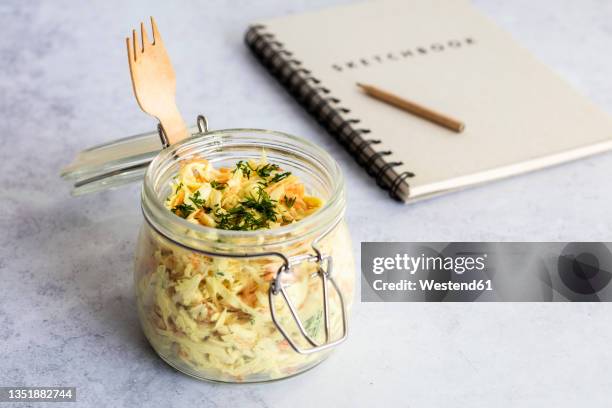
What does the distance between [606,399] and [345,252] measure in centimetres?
32

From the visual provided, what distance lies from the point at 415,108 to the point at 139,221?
1.52 feet

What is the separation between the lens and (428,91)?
1371mm

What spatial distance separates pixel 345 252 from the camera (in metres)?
0.90

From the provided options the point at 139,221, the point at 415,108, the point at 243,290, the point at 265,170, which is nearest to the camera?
the point at 243,290

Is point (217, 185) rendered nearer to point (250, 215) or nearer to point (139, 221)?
point (250, 215)

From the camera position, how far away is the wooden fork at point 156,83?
38.6 inches

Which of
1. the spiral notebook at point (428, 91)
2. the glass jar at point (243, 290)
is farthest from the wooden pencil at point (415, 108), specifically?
the glass jar at point (243, 290)

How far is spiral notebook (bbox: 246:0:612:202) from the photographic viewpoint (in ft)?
4.00

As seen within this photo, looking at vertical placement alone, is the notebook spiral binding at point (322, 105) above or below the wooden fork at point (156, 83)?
below

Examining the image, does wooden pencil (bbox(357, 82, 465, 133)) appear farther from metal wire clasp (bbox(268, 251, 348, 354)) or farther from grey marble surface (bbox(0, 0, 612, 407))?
metal wire clasp (bbox(268, 251, 348, 354))

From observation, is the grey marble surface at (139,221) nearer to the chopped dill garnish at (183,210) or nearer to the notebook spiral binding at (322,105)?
the notebook spiral binding at (322,105)

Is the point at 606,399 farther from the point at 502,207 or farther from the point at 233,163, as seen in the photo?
the point at 233,163

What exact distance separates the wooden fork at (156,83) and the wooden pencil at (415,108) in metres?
0.43

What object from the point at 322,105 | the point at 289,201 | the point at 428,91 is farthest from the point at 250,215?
the point at 428,91
